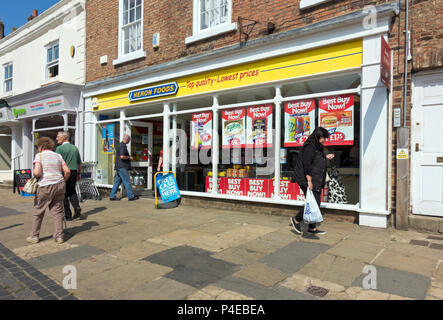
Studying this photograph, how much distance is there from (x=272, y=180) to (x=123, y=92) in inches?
235

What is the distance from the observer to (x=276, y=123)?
6992 mm

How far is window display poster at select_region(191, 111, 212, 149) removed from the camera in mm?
8305

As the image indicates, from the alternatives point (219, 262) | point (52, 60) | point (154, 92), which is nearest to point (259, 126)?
point (154, 92)

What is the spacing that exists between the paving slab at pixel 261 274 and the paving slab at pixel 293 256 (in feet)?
0.39

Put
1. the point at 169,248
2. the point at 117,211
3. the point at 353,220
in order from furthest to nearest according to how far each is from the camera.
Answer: the point at 117,211 → the point at 353,220 → the point at 169,248

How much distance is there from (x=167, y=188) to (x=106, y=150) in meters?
4.01

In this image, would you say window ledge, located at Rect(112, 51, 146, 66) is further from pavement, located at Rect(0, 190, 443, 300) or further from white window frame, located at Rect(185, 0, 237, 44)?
pavement, located at Rect(0, 190, 443, 300)

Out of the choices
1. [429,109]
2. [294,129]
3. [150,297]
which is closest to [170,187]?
[294,129]

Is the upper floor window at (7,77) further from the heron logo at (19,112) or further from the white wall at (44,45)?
the heron logo at (19,112)

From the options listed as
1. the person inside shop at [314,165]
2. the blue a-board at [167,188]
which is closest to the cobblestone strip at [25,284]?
the person inside shop at [314,165]

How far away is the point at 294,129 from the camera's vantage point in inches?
268

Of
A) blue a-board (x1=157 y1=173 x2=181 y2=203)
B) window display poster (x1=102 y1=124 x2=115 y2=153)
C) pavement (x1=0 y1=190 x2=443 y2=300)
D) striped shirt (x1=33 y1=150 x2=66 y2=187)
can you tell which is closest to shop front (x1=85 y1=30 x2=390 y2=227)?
blue a-board (x1=157 y1=173 x2=181 y2=203)

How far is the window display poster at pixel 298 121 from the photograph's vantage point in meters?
6.57

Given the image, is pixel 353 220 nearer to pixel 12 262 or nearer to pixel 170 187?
pixel 170 187
